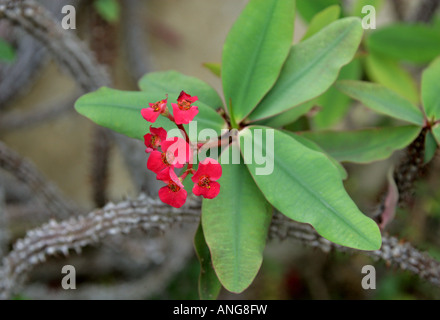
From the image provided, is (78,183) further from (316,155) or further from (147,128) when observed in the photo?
(316,155)

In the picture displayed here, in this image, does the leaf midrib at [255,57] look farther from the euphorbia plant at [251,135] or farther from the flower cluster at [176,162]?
the flower cluster at [176,162]

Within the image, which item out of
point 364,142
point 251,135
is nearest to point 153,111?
point 251,135

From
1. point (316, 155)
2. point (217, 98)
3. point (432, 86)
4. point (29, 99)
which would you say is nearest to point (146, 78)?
point (217, 98)

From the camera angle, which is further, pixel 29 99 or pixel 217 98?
pixel 29 99

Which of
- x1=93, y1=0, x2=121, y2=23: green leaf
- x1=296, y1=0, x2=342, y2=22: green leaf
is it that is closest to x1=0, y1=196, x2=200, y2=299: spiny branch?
x1=296, y1=0, x2=342, y2=22: green leaf

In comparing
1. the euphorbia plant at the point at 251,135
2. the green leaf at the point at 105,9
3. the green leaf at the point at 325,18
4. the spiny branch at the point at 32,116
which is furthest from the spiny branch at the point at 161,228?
the spiny branch at the point at 32,116
